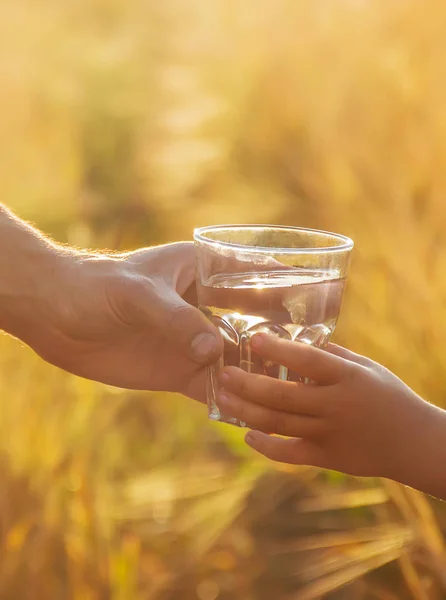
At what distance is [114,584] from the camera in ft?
3.54

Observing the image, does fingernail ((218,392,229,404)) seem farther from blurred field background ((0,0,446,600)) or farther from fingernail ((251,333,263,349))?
blurred field background ((0,0,446,600))

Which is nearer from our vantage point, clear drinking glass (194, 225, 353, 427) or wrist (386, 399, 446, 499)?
clear drinking glass (194, 225, 353, 427)

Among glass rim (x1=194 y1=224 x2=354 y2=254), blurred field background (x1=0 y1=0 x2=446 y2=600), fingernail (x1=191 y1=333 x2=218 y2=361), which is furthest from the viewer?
blurred field background (x1=0 y1=0 x2=446 y2=600)

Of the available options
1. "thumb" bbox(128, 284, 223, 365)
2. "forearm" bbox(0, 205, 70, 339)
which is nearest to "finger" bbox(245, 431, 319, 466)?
"thumb" bbox(128, 284, 223, 365)

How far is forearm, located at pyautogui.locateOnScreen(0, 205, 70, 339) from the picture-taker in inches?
35.6

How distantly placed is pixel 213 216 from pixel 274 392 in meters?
0.53

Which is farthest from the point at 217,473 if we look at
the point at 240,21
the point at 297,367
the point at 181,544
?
the point at 240,21

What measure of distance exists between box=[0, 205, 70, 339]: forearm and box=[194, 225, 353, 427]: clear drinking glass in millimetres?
184

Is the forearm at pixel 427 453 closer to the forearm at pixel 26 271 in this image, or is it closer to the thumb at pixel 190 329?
the thumb at pixel 190 329

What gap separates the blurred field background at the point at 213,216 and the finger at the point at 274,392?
366mm

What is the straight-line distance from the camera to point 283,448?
2.81ft

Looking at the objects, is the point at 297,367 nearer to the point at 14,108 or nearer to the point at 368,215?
the point at 368,215

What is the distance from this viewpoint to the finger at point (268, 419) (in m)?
0.78

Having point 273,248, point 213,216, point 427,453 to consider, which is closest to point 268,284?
point 273,248
